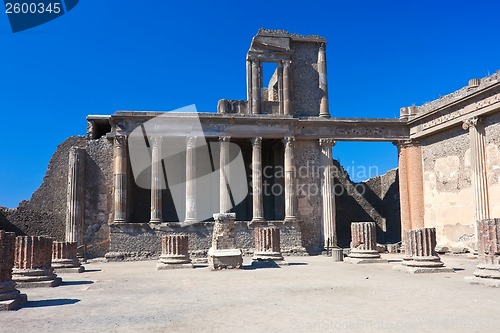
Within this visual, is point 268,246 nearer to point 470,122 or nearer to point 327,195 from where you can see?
point 327,195

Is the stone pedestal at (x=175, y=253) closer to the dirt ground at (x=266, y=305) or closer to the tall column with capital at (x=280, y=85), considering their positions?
the dirt ground at (x=266, y=305)

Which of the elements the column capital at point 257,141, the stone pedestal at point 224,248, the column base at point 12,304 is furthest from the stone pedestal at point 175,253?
the column capital at point 257,141

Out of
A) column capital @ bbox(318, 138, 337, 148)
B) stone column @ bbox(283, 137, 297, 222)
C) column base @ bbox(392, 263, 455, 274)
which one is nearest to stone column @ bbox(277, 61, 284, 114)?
stone column @ bbox(283, 137, 297, 222)

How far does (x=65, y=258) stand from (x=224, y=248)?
5.36 metres

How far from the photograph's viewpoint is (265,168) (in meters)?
25.8

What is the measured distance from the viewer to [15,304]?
744 cm

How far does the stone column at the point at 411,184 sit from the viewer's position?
2231 centimetres

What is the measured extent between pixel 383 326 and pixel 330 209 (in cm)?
1683

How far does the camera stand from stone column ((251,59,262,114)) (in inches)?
898

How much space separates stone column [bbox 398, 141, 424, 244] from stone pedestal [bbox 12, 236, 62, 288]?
1732cm

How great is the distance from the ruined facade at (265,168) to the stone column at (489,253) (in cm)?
845

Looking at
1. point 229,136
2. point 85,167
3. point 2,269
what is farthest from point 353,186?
point 2,269

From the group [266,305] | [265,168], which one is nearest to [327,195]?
[265,168]

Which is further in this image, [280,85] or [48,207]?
[48,207]
